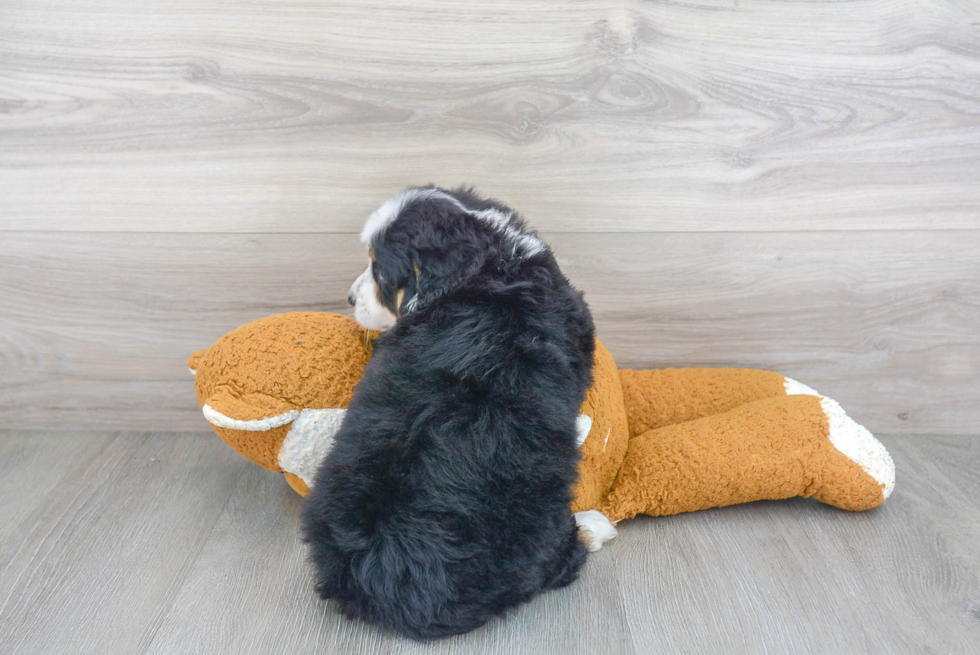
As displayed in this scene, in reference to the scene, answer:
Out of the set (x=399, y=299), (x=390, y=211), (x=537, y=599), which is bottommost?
(x=537, y=599)

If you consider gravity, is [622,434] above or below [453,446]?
below

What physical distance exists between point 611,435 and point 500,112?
2.28 ft

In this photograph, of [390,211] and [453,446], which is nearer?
[453,446]

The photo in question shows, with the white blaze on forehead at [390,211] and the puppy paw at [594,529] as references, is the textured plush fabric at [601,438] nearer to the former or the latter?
the puppy paw at [594,529]

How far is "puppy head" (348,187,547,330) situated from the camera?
3.19 ft

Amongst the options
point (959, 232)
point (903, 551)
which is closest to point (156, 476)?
point (903, 551)

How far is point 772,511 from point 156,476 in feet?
4.10

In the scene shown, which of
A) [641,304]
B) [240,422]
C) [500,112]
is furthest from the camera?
[641,304]

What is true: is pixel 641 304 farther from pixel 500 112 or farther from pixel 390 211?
pixel 390 211

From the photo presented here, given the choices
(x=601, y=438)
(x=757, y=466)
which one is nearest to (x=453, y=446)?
(x=601, y=438)

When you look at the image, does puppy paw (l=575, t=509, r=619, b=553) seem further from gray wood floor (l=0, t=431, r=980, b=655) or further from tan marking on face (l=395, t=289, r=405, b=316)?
tan marking on face (l=395, t=289, r=405, b=316)

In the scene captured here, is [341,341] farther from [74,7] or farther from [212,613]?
[74,7]

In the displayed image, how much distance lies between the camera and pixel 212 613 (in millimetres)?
1005

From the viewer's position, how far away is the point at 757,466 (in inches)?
46.9
